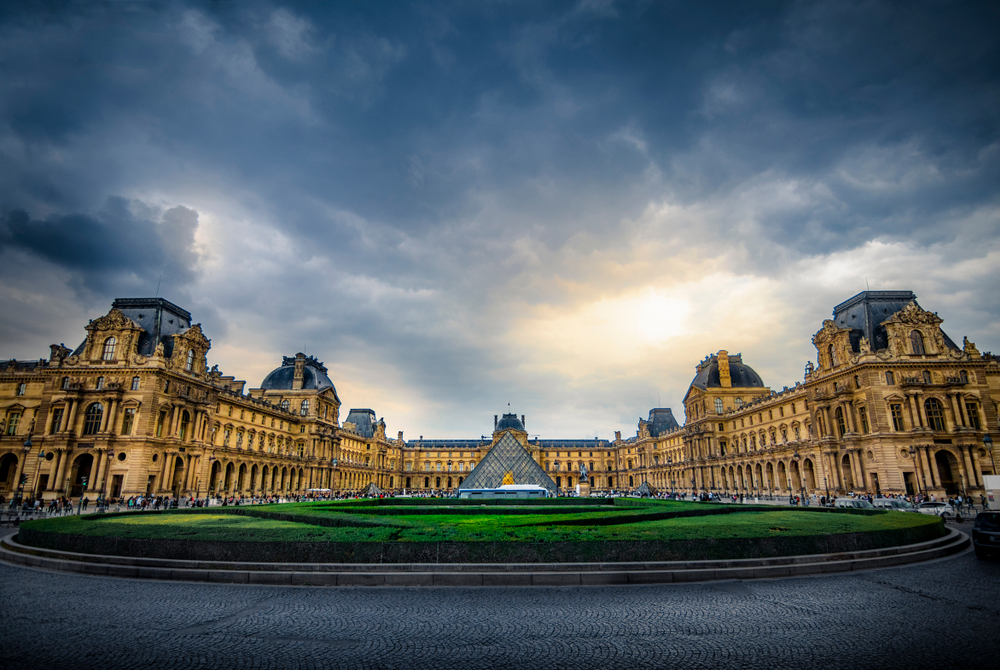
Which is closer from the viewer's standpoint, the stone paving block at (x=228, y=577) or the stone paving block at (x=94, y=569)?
the stone paving block at (x=228, y=577)

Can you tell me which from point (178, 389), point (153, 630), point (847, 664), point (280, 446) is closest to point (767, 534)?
point (847, 664)

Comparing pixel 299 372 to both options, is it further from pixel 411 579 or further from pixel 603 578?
pixel 603 578

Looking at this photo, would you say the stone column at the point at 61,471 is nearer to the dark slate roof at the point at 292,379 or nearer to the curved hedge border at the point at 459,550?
the dark slate roof at the point at 292,379

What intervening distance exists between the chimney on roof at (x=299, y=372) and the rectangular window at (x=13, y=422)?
89.2ft

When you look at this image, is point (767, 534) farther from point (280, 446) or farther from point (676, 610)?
point (280, 446)

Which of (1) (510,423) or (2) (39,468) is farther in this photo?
(1) (510,423)

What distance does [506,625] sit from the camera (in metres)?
7.41

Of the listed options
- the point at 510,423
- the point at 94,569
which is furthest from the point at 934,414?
the point at 510,423

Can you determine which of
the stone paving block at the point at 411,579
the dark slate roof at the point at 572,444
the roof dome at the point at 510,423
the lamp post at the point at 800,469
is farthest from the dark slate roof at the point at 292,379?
the stone paving block at the point at 411,579

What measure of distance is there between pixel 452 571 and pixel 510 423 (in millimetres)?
99190

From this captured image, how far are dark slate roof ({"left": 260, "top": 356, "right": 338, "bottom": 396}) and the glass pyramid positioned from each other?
28.7m

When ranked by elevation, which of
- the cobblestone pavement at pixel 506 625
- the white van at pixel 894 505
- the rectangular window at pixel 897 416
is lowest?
the cobblestone pavement at pixel 506 625

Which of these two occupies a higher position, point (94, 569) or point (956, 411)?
point (956, 411)

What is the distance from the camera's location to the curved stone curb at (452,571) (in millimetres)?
10148
